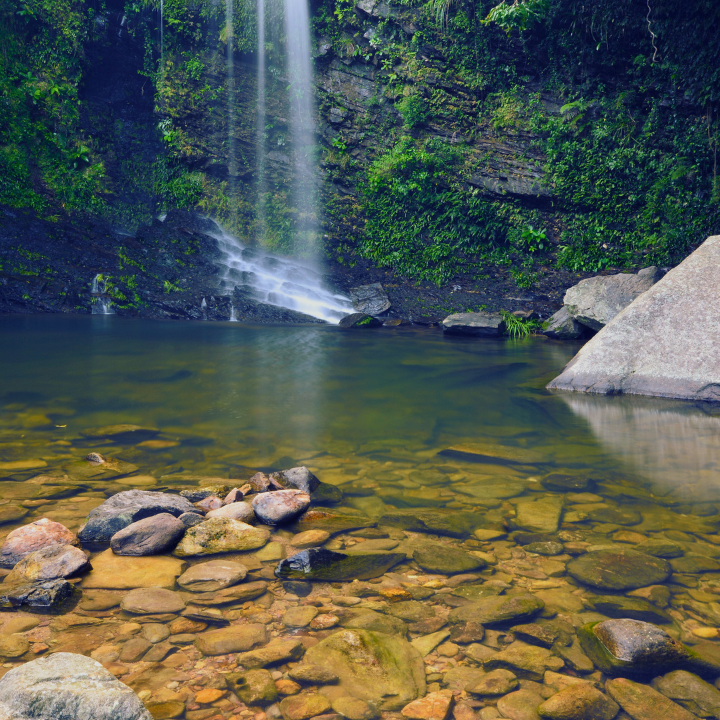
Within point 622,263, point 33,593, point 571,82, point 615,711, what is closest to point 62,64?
point 571,82

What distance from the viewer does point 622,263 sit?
45.9ft

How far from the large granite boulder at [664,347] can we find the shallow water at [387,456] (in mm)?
318

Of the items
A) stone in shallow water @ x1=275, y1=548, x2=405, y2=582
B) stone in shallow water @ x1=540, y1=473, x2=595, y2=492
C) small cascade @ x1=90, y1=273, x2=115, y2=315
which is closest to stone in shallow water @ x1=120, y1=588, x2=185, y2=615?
stone in shallow water @ x1=275, y1=548, x2=405, y2=582

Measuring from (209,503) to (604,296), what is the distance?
31.6 feet

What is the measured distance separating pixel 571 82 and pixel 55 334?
14641 mm

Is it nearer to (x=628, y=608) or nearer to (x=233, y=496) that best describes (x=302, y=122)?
(x=233, y=496)

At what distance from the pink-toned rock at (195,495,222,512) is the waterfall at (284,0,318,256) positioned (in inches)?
594

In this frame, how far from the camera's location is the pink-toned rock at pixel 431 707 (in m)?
1.71

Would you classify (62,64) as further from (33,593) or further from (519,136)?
(33,593)

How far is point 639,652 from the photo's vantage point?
6.25 ft

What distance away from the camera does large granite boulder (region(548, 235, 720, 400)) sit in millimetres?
6102

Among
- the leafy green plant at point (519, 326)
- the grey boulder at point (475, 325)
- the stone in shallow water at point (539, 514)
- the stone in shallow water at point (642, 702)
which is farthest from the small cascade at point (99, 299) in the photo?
the stone in shallow water at point (642, 702)

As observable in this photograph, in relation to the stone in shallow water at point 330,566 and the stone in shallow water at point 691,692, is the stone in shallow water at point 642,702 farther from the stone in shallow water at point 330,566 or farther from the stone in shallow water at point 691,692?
the stone in shallow water at point 330,566

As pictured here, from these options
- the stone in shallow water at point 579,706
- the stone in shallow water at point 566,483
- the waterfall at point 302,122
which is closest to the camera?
the stone in shallow water at point 579,706
